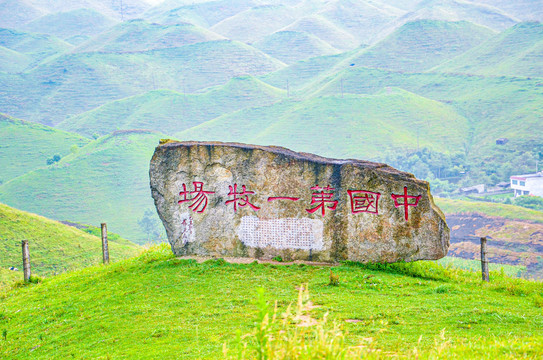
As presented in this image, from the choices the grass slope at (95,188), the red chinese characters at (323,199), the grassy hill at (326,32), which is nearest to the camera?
the red chinese characters at (323,199)

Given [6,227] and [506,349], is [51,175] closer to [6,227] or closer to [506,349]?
[6,227]

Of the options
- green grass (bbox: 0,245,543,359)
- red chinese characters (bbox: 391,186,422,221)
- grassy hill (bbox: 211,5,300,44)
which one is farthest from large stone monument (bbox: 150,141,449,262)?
grassy hill (bbox: 211,5,300,44)

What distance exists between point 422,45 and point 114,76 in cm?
7049

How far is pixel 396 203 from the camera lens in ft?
41.0

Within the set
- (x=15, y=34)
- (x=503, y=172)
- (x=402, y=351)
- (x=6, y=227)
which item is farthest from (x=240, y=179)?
(x=15, y=34)

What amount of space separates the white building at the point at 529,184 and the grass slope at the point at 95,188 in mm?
45838

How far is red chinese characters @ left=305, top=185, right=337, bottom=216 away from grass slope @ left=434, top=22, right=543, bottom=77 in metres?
97.4

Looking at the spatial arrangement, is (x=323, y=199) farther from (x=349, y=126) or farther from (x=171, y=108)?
(x=171, y=108)

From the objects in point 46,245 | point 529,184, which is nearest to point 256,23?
point 529,184

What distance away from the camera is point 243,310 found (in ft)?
31.3

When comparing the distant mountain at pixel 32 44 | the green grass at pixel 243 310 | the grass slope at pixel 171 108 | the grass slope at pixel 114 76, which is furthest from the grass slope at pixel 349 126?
the distant mountain at pixel 32 44

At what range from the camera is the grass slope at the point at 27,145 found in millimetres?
79250

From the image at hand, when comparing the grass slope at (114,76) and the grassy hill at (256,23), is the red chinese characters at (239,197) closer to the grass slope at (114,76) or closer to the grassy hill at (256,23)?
the grass slope at (114,76)

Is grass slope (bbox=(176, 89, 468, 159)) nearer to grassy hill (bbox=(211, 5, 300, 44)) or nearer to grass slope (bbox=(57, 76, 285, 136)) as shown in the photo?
grass slope (bbox=(57, 76, 285, 136))
